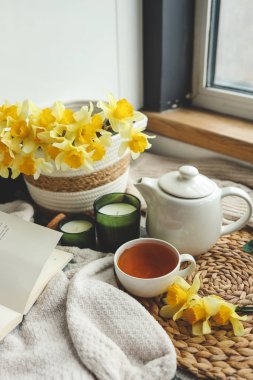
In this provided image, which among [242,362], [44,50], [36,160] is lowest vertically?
[242,362]

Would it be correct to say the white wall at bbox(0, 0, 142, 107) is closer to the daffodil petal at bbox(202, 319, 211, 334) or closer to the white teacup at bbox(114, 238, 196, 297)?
the white teacup at bbox(114, 238, 196, 297)

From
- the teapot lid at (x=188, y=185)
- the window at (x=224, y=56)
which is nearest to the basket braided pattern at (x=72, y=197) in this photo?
the teapot lid at (x=188, y=185)

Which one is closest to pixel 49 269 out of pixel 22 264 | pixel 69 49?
pixel 22 264

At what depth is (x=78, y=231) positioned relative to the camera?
753 mm

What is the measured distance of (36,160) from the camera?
2.26ft

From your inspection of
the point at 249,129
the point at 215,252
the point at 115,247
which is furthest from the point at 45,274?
the point at 249,129

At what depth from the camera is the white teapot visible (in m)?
0.67

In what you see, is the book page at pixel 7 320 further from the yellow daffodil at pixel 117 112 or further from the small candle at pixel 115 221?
the yellow daffodil at pixel 117 112

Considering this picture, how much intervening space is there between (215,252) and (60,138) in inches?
12.7

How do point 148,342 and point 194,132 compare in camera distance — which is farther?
point 194,132

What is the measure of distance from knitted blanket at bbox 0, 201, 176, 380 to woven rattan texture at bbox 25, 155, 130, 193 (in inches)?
6.0

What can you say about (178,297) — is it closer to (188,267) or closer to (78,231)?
(188,267)

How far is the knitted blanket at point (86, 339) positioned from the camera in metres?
0.54

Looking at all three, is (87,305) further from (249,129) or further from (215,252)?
(249,129)
